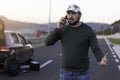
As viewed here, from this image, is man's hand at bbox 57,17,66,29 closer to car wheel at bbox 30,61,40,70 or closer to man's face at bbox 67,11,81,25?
man's face at bbox 67,11,81,25

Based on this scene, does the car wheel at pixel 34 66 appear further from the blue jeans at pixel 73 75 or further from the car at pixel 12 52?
the blue jeans at pixel 73 75

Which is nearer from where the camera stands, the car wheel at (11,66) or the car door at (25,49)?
the car wheel at (11,66)

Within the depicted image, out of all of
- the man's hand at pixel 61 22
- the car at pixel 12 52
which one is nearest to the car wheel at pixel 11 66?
the car at pixel 12 52

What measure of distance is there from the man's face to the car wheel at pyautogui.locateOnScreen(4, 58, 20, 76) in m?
8.00

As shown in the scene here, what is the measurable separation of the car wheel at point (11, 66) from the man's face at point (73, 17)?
800 centimetres

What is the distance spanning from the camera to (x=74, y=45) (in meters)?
6.41

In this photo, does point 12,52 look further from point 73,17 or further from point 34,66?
point 73,17

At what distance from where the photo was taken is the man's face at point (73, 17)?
6215 mm

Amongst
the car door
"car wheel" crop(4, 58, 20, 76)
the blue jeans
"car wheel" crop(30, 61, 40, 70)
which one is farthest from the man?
"car wheel" crop(30, 61, 40, 70)

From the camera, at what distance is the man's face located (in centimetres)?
621

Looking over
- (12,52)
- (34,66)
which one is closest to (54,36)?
(12,52)

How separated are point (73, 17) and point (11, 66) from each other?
322 inches

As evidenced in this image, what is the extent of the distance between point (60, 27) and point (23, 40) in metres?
9.84

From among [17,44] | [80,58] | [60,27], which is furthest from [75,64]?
[17,44]
